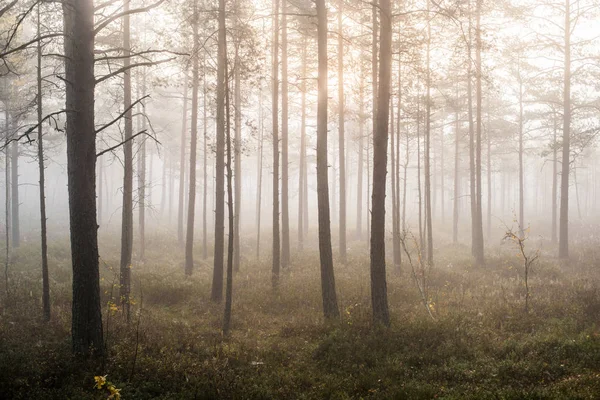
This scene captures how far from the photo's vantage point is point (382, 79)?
29.6ft

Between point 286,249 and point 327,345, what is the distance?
29.2 ft

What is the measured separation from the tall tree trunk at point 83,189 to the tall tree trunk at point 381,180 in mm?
6074

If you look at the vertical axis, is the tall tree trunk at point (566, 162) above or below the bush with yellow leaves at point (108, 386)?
above

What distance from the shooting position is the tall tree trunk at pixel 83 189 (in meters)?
6.83

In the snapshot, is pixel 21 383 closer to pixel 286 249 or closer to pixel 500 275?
pixel 286 249

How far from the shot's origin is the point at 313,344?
849cm

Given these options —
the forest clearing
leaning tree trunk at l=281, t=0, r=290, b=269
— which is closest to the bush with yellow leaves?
the forest clearing

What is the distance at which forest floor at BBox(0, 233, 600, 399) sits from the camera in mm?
6227

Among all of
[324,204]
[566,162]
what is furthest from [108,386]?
[566,162]

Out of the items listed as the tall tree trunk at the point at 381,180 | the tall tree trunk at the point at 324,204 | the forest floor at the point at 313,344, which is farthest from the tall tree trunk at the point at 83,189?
the tall tree trunk at the point at 381,180

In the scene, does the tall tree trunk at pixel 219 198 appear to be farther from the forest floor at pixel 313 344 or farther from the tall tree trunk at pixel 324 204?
the tall tree trunk at pixel 324 204

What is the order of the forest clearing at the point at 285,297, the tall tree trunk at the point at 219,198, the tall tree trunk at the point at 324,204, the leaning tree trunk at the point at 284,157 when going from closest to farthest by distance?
the forest clearing at the point at 285,297 < the tall tree trunk at the point at 324,204 < the tall tree trunk at the point at 219,198 < the leaning tree trunk at the point at 284,157

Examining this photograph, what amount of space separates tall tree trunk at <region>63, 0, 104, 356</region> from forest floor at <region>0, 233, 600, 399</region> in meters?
0.69

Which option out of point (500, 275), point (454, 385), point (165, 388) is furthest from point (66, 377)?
point (500, 275)
